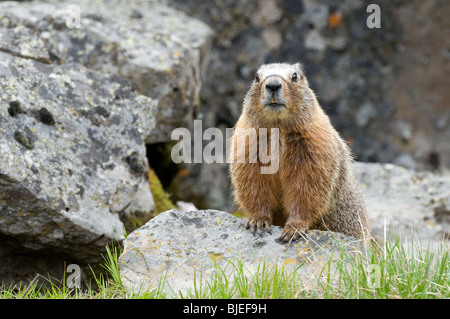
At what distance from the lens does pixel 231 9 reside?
1059cm

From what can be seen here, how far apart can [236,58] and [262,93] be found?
513 cm

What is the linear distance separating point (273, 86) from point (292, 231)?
143cm

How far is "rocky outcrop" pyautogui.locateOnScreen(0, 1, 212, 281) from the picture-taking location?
5703 millimetres

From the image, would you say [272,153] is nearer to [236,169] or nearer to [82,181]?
[236,169]

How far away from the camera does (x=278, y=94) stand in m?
5.59

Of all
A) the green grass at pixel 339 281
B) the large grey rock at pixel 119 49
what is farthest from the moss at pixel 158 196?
the green grass at pixel 339 281

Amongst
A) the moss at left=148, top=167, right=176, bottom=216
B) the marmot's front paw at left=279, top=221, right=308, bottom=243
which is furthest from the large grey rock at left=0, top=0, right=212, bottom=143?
the marmot's front paw at left=279, top=221, right=308, bottom=243

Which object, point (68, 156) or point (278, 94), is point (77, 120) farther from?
point (278, 94)

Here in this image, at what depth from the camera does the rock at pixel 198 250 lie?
15.8ft

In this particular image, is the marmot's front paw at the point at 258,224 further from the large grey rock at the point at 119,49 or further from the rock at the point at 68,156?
the large grey rock at the point at 119,49

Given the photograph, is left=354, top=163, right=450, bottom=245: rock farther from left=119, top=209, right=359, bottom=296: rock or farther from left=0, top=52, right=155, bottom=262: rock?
left=0, top=52, right=155, bottom=262: rock

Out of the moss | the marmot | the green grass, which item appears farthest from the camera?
the moss

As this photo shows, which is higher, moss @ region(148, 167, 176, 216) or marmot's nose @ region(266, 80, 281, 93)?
marmot's nose @ region(266, 80, 281, 93)

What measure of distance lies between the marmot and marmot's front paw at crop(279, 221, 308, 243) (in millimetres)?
10
